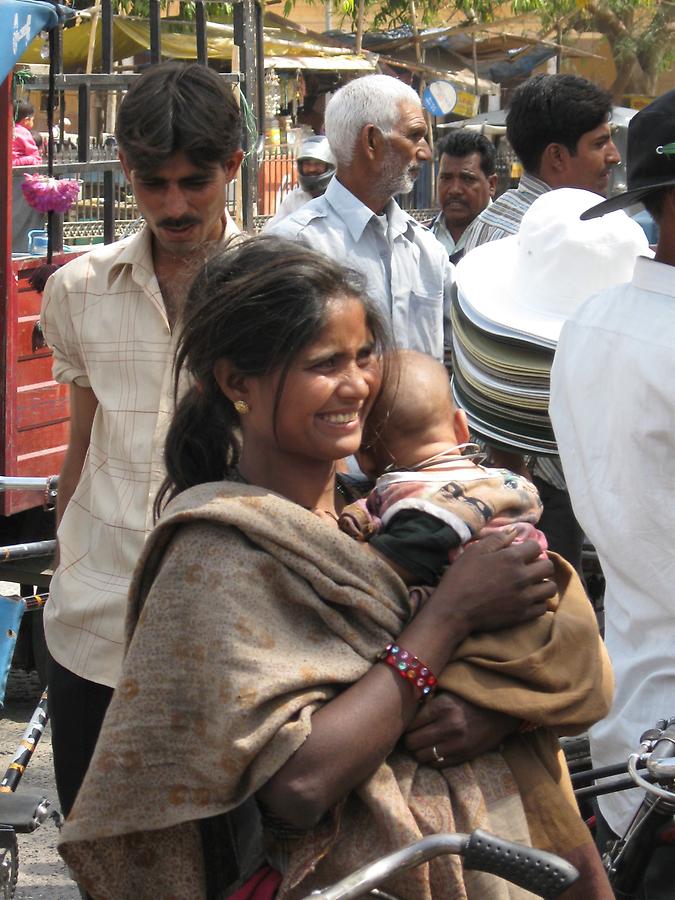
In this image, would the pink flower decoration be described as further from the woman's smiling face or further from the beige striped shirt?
the woman's smiling face

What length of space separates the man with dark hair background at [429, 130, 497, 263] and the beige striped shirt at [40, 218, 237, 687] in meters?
4.42

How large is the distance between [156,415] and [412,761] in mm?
1179

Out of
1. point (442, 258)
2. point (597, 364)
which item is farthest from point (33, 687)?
point (597, 364)

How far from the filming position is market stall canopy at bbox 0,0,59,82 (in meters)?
5.26

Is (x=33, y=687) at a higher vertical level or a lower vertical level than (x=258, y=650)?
lower

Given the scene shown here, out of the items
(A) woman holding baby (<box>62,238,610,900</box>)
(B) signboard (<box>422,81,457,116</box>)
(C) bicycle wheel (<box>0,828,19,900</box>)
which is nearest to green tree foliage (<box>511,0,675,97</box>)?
(B) signboard (<box>422,81,457,116</box>)

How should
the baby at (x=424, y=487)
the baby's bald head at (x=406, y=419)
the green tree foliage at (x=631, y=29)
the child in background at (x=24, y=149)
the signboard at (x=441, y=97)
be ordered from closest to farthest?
the baby at (x=424, y=487), the baby's bald head at (x=406, y=419), the child in background at (x=24, y=149), the signboard at (x=441, y=97), the green tree foliage at (x=631, y=29)

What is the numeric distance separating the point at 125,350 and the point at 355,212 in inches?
58.9

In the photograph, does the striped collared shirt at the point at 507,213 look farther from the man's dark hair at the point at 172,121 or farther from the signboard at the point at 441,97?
the signboard at the point at 441,97

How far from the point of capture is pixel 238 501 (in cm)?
165

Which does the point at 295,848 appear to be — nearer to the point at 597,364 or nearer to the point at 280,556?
the point at 280,556

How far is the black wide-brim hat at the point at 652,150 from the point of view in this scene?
2189mm

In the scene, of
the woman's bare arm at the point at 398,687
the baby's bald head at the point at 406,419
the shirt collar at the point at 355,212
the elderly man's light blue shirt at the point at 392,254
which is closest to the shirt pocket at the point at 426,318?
the elderly man's light blue shirt at the point at 392,254

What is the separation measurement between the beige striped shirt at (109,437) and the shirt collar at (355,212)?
1208 mm
